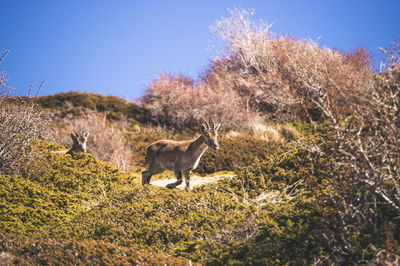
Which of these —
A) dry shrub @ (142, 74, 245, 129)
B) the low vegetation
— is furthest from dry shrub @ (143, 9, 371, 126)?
the low vegetation

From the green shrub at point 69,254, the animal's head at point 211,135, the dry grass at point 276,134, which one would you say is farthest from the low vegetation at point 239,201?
the dry grass at point 276,134

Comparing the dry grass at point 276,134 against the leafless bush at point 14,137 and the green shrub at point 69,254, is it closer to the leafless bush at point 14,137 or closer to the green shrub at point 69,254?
the leafless bush at point 14,137

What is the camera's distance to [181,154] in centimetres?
991

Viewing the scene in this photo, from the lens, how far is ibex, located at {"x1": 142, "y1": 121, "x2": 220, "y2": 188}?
9422 millimetres

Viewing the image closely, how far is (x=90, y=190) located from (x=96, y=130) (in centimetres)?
862

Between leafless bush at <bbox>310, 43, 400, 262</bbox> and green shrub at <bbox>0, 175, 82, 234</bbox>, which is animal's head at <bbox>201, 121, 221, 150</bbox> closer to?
green shrub at <bbox>0, 175, 82, 234</bbox>

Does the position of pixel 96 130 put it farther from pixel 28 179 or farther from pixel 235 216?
pixel 235 216

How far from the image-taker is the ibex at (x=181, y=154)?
9.42 m

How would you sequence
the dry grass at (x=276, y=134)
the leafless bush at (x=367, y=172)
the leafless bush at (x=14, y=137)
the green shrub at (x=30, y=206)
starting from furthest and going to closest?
the dry grass at (x=276, y=134) < the leafless bush at (x=14, y=137) < the green shrub at (x=30, y=206) < the leafless bush at (x=367, y=172)

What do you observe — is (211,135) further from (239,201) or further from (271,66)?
(271,66)

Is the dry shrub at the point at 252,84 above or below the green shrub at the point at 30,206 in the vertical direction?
above

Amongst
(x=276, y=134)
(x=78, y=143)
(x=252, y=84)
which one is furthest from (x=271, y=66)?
(x=78, y=143)

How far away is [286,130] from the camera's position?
16.4m

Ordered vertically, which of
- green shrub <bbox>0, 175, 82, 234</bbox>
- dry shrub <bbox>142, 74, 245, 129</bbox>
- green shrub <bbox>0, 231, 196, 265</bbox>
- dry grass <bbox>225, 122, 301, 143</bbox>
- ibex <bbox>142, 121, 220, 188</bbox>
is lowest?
green shrub <bbox>0, 231, 196, 265</bbox>
